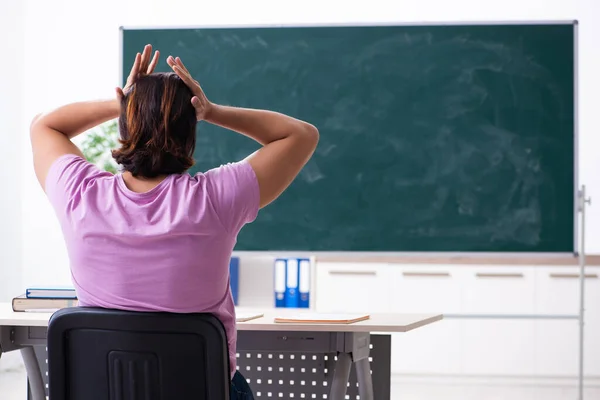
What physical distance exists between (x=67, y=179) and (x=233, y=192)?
0.32 meters

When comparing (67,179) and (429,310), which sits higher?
(67,179)

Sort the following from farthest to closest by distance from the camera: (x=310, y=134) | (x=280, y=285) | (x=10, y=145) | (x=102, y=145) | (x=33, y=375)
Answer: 1. (x=10, y=145)
2. (x=102, y=145)
3. (x=280, y=285)
4. (x=33, y=375)
5. (x=310, y=134)

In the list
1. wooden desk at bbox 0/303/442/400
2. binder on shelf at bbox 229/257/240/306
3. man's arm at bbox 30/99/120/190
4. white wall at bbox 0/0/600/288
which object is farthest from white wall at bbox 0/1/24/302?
man's arm at bbox 30/99/120/190

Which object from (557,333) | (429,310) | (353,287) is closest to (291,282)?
(353,287)

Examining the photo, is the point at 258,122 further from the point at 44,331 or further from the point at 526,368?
the point at 526,368

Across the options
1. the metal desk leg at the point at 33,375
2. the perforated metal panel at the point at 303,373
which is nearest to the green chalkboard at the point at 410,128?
the perforated metal panel at the point at 303,373

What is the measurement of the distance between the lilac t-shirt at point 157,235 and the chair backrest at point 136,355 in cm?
5

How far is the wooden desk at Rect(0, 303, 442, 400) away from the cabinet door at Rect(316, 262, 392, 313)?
210cm

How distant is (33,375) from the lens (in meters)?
Answer: 2.86

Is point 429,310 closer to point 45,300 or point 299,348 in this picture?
point 299,348

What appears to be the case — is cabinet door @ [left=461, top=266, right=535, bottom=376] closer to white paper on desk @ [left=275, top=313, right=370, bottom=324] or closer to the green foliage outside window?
the green foliage outside window

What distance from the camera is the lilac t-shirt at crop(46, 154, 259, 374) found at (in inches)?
60.9

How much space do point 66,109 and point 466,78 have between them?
12.2 feet

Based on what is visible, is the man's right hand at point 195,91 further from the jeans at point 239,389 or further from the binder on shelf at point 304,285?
the binder on shelf at point 304,285
